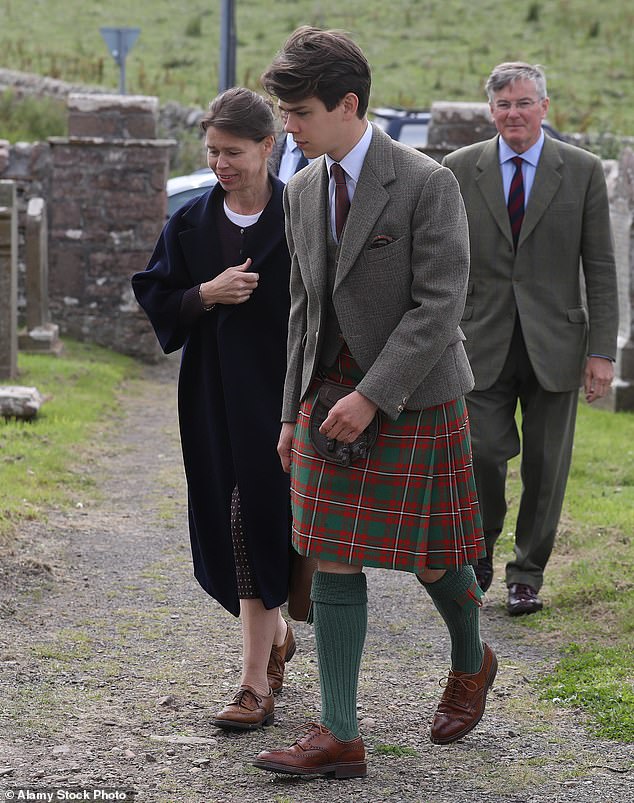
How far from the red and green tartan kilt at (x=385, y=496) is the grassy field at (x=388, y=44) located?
1997 centimetres

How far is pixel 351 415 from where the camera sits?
355cm

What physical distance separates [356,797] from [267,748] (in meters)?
0.45

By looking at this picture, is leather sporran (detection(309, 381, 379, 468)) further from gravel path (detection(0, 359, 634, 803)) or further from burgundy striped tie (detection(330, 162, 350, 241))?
gravel path (detection(0, 359, 634, 803))

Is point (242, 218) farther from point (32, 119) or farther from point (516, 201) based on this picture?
point (32, 119)

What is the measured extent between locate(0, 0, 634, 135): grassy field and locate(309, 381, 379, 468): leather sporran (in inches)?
789

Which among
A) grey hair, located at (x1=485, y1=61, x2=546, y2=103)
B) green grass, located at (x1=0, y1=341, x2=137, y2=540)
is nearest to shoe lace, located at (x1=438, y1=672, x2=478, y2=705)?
grey hair, located at (x1=485, y1=61, x2=546, y2=103)

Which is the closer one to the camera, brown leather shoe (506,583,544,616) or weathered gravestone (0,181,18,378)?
brown leather shoe (506,583,544,616)

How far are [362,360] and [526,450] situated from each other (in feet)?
7.54

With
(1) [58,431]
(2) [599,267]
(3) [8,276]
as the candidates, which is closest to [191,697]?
(2) [599,267]

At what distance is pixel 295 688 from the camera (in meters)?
4.60

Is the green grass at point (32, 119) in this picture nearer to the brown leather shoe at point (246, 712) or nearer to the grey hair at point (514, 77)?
the grey hair at point (514, 77)

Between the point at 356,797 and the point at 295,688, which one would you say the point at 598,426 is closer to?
the point at 295,688

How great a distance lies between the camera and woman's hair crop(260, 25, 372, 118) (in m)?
3.51

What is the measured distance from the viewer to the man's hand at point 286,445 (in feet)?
12.9
